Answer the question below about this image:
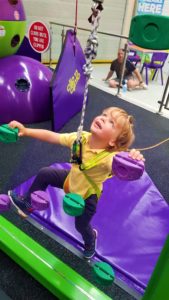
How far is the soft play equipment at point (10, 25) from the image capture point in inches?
80.3

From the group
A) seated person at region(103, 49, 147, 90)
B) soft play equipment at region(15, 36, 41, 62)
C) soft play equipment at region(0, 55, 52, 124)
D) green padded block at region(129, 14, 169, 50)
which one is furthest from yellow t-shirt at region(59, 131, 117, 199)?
seated person at region(103, 49, 147, 90)

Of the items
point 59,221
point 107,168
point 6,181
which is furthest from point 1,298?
point 6,181

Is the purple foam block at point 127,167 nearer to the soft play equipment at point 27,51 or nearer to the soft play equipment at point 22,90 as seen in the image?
the soft play equipment at point 22,90

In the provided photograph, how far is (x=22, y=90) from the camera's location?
Answer: 2268 mm

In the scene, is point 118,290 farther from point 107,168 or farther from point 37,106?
point 37,106

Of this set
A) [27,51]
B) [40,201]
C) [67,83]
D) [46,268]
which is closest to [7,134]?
[40,201]

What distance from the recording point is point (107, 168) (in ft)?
3.10

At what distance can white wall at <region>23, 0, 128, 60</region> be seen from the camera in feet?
14.1

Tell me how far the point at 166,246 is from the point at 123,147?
41 cm

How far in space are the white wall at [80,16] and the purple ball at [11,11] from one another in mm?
2230

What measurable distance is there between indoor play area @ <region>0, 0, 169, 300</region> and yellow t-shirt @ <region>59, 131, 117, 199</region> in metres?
0.01

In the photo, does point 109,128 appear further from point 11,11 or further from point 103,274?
point 11,11

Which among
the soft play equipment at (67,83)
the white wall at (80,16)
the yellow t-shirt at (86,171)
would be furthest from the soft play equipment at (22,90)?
the white wall at (80,16)

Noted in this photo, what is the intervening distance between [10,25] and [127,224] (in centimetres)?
Result: 174
